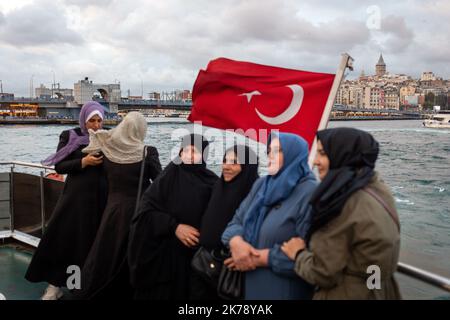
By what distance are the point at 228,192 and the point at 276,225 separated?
1.25 ft

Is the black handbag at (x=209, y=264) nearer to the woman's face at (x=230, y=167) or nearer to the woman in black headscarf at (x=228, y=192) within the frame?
the woman in black headscarf at (x=228, y=192)

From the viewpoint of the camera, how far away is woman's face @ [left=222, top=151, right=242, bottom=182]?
2.12 meters

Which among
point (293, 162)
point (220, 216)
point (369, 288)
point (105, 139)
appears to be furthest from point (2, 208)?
point (369, 288)

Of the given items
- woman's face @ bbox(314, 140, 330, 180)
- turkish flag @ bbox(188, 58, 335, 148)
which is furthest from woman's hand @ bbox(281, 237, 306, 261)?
turkish flag @ bbox(188, 58, 335, 148)

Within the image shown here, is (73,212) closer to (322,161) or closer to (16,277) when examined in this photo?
(16,277)

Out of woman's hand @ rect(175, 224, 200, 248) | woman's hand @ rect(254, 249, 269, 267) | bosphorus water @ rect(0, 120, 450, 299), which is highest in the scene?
woman's hand @ rect(254, 249, 269, 267)

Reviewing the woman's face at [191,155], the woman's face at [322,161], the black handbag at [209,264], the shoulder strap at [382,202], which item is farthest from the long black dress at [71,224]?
the shoulder strap at [382,202]

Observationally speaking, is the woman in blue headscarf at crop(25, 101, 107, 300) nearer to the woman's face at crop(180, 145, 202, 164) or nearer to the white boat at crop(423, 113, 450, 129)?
the woman's face at crop(180, 145, 202, 164)

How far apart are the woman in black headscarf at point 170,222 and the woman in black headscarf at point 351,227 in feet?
2.56

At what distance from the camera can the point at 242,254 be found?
1.83 metres

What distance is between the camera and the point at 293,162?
1829mm

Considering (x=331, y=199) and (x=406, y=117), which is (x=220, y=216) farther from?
(x=406, y=117)

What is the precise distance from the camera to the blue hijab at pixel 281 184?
71.0 inches

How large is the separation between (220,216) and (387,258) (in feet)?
2.62
